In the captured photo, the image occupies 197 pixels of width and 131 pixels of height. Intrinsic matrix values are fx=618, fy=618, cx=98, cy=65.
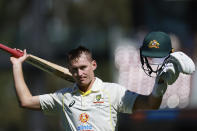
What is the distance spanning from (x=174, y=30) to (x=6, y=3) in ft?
20.8

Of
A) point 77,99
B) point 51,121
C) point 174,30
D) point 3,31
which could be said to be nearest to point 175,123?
point 174,30

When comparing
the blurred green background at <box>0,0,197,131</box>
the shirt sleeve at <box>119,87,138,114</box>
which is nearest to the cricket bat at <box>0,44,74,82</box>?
the shirt sleeve at <box>119,87,138,114</box>

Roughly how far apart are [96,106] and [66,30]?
17.5m

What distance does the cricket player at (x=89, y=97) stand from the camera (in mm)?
6148

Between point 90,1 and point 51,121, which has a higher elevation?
point 90,1

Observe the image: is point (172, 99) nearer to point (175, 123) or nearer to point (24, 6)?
point (175, 123)

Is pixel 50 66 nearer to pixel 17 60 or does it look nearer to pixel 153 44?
pixel 17 60

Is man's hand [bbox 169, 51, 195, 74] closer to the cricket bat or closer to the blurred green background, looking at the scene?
the cricket bat

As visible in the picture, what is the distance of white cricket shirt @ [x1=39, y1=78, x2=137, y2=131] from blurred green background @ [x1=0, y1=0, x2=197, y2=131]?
8.45 metres

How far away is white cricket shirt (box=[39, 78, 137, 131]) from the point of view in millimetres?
6336

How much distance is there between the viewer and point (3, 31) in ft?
72.7

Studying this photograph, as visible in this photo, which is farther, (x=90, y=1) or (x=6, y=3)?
(x=90, y=1)

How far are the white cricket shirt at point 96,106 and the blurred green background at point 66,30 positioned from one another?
8447 mm

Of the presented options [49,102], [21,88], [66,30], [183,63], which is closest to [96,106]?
[49,102]
